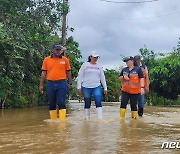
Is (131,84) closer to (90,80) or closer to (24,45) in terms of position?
(90,80)

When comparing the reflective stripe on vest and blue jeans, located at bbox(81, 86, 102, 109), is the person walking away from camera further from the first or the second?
the reflective stripe on vest

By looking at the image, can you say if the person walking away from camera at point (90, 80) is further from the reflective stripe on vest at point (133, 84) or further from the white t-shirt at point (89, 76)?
the reflective stripe on vest at point (133, 84)

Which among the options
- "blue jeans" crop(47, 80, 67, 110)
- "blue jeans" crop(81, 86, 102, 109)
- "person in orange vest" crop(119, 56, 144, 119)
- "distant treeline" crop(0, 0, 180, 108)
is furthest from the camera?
"distant treeline" crop(0, 0, 180, 108)

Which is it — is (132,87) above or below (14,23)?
below

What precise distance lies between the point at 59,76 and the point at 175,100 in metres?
19.5

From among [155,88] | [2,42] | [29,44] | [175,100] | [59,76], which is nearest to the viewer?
[59,76]

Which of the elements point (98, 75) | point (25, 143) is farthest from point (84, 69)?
point (25, 143)

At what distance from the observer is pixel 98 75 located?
789 centimetres

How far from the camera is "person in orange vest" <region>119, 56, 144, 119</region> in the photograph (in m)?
8.01

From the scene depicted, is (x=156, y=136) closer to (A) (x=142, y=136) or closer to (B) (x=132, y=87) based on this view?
(A) (x=142, y=136)

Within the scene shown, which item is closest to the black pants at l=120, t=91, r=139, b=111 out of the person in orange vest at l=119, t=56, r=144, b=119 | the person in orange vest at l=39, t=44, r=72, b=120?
the person in orange vest at l=119, t=56, r=144, b=119

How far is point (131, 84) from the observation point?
26.4 ft

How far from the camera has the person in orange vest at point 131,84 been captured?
26.3 feet

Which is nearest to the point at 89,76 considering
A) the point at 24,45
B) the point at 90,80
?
the point at 90,80
